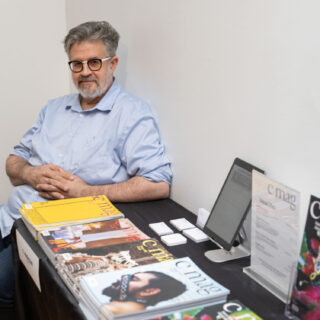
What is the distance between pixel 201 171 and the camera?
1.53 meters

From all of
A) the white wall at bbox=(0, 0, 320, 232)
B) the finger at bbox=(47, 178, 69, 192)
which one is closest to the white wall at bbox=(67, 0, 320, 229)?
the white wall at bbox=(0, 0, 320, 232)

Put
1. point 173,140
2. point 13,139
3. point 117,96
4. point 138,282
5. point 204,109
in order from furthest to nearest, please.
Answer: point 13,139 < point 117,96 < point 173,140 < point 204,109 < point 138,282

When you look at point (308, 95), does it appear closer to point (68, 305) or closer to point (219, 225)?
point (219, 225)

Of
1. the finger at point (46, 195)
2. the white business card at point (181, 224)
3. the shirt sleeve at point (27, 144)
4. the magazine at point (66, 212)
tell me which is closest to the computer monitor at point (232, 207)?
the white business card at point (181, 224)

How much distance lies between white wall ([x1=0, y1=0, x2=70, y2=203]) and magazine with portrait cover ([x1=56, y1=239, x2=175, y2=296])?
163 cm

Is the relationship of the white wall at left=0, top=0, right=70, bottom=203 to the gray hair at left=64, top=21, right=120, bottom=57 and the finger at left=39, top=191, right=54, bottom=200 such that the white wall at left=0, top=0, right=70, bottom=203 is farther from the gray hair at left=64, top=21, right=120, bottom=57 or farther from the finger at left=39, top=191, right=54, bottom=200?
the finger at left=39, top=191, right=54, bottom=200

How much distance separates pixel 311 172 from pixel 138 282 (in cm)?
53

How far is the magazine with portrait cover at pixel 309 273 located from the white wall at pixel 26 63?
2109mm

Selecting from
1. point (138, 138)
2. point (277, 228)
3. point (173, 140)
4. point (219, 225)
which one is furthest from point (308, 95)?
point (138, 138)

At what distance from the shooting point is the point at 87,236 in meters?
1.28

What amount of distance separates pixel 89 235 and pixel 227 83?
0.67 meters

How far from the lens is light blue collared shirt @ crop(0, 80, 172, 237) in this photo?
1.73 meters

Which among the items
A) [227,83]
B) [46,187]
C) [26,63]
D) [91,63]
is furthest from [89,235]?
[26,63]

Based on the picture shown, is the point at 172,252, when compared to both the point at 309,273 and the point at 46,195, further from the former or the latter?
the point at 46,195
